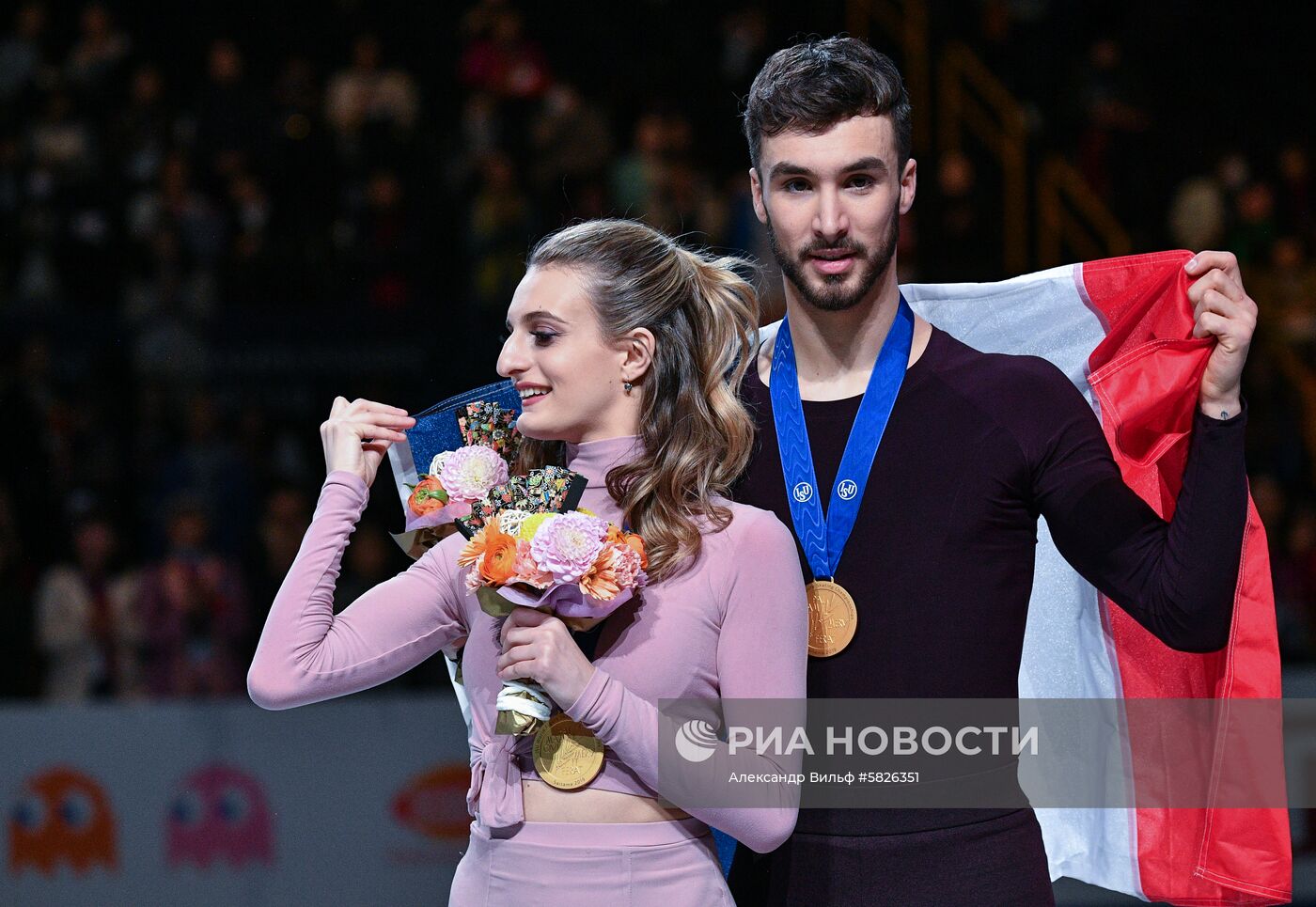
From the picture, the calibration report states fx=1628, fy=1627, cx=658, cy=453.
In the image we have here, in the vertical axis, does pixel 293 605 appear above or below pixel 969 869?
above

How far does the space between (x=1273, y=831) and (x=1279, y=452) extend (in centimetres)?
618

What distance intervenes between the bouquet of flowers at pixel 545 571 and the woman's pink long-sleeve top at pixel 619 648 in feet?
0.31

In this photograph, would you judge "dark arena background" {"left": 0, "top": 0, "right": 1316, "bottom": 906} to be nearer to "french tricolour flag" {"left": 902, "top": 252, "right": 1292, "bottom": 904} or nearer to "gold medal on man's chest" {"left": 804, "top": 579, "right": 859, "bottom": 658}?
"french tricolour flag" {"left": 902, "top": 252, "right": 1292, "bottom": 904}

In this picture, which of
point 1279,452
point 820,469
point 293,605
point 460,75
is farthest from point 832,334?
point 460,75

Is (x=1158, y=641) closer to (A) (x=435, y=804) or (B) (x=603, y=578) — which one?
(B) (x=603, y=578)

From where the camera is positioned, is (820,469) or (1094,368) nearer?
(820,469)

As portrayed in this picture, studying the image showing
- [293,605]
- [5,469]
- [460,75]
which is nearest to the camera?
[293,605]

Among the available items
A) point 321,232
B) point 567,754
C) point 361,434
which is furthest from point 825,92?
point 321,232

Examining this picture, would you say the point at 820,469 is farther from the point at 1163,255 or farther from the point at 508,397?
the point at 1163,255

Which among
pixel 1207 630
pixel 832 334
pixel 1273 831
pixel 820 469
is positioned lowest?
pixel 1273 831

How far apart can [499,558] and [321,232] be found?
7069 millimetres

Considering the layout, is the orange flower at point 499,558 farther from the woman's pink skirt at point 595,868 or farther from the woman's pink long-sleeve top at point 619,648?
the woman's pink skirt at point 595,868

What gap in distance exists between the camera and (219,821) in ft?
21.6

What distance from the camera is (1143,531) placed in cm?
290
